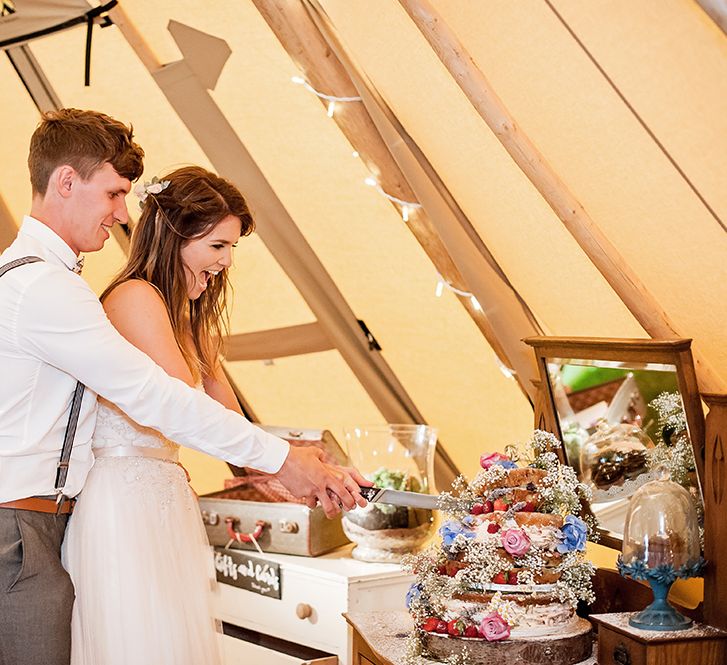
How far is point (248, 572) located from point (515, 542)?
147cm

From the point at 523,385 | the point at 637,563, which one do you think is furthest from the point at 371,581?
the point at 637,563

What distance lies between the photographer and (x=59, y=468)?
1909mm

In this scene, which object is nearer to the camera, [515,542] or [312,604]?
[515,542]

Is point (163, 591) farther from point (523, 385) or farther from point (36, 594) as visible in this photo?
point (523, 385)

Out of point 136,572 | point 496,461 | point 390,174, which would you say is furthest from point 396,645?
point 390,174

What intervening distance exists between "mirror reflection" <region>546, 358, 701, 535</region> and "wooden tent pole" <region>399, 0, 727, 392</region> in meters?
0.18

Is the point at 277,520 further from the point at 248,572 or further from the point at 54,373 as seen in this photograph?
the point at 54,373

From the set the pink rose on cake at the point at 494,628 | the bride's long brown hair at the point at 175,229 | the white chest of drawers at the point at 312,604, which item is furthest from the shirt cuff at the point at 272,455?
the white chest of drawers at the point at 312,604

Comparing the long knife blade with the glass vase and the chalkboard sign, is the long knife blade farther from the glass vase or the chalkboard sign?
the chalkboard sign

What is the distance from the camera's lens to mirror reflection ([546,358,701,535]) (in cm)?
202

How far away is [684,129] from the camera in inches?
75.4

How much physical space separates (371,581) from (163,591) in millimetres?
963

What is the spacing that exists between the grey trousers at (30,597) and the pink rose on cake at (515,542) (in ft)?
2.80

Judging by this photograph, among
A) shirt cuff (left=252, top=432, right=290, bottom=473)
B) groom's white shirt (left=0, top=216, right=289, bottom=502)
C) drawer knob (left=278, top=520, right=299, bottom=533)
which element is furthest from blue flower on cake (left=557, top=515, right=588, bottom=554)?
drawer knob (left=278, top=520, right=299, bottom=533)
